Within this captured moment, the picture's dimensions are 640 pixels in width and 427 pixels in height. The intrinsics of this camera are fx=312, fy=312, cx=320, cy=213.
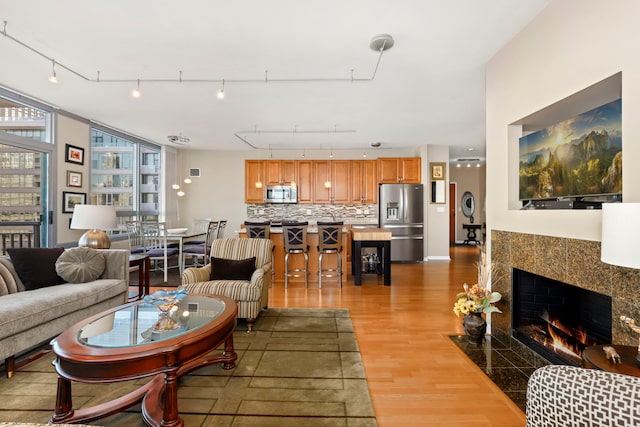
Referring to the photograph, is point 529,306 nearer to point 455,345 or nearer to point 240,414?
point 455,345

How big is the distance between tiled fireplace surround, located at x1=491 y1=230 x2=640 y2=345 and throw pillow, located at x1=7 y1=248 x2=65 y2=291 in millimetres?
4216

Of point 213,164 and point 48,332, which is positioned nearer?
point 48,332

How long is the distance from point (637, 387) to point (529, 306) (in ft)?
7.01

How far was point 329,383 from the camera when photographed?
6.98 ft

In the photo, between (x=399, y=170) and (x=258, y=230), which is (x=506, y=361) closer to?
(x=258, y=230)


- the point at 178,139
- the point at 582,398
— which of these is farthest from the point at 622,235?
the point at 178,139

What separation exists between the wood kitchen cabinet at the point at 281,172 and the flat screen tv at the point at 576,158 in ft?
17.5

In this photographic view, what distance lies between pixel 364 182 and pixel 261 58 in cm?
466

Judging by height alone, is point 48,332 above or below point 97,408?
above

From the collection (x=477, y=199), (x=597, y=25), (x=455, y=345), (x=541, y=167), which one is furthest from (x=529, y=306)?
(x=477, y=199)

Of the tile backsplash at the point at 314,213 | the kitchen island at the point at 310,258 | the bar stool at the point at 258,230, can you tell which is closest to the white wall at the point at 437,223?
the tile backsplash at the point at 314,213

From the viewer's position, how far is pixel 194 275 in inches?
126

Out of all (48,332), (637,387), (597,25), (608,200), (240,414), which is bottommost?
(240,414)

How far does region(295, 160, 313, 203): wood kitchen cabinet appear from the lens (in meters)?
7.40
